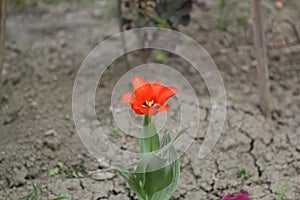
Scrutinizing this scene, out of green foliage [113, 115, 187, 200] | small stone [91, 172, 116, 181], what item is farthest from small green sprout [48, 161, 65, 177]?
green foliage [113, 115, 187, 200]

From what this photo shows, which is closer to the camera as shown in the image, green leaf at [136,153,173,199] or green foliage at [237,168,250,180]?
green leaf at [136,153,173,199]

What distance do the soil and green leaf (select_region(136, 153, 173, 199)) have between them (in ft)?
1.17

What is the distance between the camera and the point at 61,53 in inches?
118

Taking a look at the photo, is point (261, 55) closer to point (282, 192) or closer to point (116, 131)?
point (282, 192)

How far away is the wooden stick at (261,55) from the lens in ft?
7.82

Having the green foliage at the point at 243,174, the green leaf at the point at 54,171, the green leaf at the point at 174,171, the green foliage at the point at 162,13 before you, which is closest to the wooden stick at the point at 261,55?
the green foliage at the point at 162,13

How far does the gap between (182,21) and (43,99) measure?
2.79ft

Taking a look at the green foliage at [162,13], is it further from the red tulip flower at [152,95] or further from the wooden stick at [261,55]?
the red tulip flower at [152,95]

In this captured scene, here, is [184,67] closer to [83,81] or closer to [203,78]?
[203,78]

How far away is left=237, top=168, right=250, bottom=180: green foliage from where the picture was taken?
226cm

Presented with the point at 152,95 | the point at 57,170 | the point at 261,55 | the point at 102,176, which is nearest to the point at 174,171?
the point at 152,95

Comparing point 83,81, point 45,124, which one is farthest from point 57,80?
point 45,124

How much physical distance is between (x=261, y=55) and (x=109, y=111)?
2.72 ft

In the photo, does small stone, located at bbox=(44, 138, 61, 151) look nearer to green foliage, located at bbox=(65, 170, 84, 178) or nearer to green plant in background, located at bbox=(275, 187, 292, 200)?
green foliage, located at bbox=(65, 170, 84, 178)
